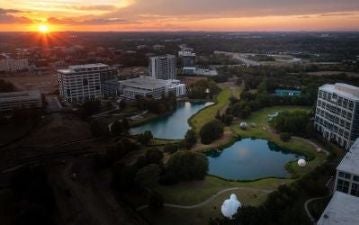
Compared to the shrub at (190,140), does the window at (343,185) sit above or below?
above

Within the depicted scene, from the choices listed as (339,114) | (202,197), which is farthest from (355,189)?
(339,114)

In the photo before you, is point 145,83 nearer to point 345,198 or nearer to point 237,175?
point 237,175

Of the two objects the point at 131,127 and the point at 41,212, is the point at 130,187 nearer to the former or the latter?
the point at 41,212

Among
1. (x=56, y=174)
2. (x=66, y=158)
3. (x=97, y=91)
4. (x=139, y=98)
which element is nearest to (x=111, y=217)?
(x=56, y=174)

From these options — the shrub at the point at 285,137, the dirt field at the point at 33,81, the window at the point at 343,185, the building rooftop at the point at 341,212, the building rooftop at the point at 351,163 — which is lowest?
the shrub at the point at 285,137

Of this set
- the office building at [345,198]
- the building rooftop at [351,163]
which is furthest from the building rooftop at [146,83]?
the office building at [345,198]

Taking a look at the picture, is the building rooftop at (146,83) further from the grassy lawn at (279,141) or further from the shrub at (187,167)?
the shrub at (187,167)

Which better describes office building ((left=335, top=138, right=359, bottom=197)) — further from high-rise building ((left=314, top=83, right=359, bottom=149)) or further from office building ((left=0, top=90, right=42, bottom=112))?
office building ((left=0, top=90, right=42, bottom=112))
